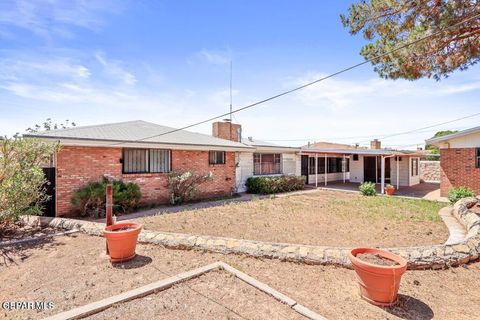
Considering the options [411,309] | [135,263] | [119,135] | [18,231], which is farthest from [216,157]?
[411,309]

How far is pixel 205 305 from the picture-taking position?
3545 millimetres

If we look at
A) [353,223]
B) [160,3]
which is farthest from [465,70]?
[160,3]

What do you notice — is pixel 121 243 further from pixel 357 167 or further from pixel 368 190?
pixel 357 167

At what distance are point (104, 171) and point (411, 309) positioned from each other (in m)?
9.67

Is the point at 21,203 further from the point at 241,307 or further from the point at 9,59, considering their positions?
the point at 241,307

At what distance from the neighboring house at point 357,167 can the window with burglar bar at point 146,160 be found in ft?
33.8

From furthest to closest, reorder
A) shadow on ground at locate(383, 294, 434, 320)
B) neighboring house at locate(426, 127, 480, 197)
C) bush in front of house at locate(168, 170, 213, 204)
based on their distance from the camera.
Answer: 1. neighboring house at locate(426, 127, 480, 197)
2. bush in front of house at locate(168, 170, 213, 204)
3. shadow on ground at locate(383, 294, 434, 320)

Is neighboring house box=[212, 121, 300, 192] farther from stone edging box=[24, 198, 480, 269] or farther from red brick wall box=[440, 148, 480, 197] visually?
stone edging box=[24, 198, 480, 269]

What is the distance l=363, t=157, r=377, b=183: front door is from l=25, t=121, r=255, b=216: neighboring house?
11875mm

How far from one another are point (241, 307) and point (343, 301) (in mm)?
1504

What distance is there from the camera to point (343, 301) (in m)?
3.76

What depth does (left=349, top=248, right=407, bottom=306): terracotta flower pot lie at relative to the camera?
3.51 meters

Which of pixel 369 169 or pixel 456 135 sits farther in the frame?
pixel 369 169

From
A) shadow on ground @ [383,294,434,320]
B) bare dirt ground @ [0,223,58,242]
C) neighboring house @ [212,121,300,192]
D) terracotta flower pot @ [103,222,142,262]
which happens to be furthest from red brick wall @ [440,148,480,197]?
bare dirt ground @ [0,223,58,242]
